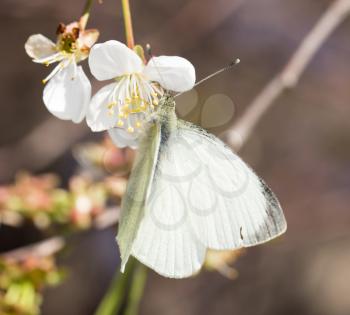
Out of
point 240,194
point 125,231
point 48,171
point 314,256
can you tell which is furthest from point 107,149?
point 314,256

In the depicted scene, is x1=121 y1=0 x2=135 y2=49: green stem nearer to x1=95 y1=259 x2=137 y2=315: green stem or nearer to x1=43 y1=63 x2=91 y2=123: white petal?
x1=43 y1=63 x2=91 y2=123: white petal

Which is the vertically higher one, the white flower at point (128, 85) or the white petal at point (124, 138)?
the white flower at point (128, 85)

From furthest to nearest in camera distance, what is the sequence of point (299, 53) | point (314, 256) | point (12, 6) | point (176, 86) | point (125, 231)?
point (314, 256), point (12, 6), point (299, 53), point (125, 231), point (176, 86)

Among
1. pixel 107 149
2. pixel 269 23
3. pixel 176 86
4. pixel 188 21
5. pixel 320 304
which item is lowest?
pixel 320 304

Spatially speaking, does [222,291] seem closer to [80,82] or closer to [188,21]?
[188,21]

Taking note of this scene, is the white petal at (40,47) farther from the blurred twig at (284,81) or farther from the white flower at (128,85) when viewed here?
the blurred twig at (284,81)

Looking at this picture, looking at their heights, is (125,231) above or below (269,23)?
below

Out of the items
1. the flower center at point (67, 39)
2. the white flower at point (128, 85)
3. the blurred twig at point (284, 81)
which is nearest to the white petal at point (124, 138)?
the white flower at point (128, 85)

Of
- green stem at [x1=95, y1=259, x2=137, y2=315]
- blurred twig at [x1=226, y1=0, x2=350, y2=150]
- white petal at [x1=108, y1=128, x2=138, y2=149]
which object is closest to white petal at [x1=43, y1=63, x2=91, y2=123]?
white petal at [x1=108, y1=128, x2=138, y2=149]
